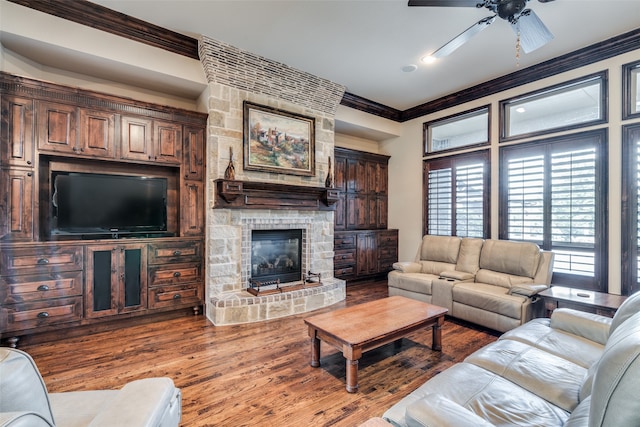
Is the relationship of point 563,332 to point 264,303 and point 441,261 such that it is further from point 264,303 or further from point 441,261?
point 264,303

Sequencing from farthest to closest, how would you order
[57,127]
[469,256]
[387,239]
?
1. [387,239]
2. [469,256]
3. [57,127]

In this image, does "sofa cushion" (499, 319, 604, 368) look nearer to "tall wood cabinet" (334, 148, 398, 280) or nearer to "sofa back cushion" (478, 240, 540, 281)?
"sofa back cushion" (478, 240, 540, 281)

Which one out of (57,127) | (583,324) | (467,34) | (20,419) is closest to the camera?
(20,419)

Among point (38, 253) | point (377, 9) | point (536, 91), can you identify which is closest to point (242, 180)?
point (38, 253)

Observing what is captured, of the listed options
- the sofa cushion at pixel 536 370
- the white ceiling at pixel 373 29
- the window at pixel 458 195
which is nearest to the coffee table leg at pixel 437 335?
the sofa cushion at pixel 536 370

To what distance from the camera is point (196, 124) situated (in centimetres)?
379

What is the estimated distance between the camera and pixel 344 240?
535 centimetres

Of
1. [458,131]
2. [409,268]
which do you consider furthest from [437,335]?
[458,131]

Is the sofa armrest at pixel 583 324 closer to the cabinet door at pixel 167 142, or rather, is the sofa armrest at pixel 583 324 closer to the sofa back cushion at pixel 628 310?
the sofa back cushion at pixel 628 310

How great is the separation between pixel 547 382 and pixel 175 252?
3.68 metres

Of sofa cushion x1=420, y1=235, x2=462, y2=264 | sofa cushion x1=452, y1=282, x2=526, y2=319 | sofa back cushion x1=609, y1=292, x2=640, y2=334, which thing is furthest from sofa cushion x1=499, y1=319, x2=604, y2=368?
sofa cushion x1=420, y1=235, x2=462, y2=264

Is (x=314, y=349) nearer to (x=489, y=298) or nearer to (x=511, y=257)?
(x=489, y=298)

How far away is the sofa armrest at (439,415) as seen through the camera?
1071 mm

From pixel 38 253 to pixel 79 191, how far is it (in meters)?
0.74
